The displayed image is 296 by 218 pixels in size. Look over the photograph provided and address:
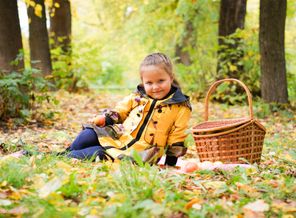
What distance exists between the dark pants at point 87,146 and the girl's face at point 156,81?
653mm

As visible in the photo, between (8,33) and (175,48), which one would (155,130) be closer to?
(8,33)

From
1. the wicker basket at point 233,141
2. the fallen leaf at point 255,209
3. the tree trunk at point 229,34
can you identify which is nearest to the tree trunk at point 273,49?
the tree trunk at point 229,34

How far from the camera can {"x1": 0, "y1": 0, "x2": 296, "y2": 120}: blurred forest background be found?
663cm

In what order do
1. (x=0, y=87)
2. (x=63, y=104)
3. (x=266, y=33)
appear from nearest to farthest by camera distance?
(x=0, y=87), (x=266, y=33), (x=63, y=104)

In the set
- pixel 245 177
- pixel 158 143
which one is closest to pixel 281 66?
pixel 158 143

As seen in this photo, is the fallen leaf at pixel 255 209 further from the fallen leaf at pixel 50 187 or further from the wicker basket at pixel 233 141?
the wicker basket at pixel 233 141

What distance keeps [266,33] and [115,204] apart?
6572mm

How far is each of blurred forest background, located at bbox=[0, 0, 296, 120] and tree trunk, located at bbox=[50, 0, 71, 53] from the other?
0.08 ft

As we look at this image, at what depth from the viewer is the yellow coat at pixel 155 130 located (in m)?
4.13

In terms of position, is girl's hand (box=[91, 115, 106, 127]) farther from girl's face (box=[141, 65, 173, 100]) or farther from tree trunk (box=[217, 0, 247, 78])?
tree trunk (box=[217, 0, 247, 78])

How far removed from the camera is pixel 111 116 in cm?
432

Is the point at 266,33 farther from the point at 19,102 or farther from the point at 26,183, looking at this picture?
the point at 26,183

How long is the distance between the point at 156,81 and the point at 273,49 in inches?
183

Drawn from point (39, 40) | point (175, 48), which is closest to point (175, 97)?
point (39, 40)
